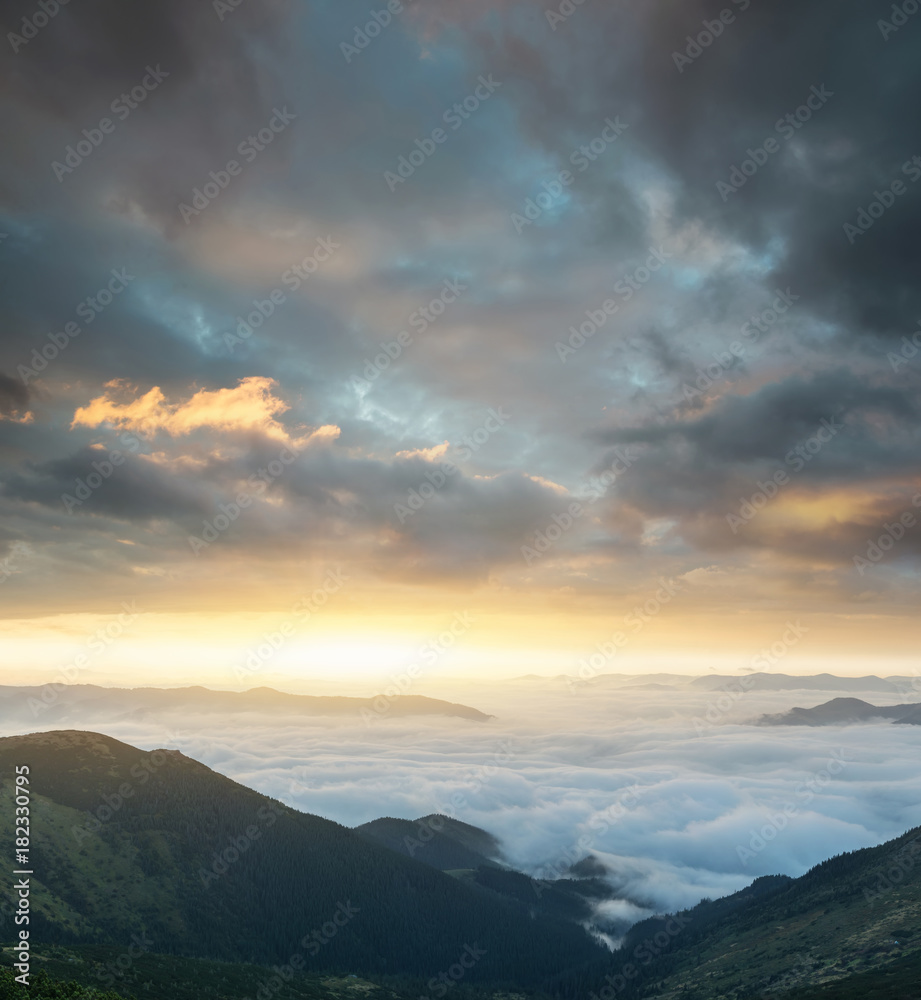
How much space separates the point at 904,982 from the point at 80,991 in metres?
239

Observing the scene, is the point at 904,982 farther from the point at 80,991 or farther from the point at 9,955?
the point at 9,955

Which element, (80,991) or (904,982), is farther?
(904,982)

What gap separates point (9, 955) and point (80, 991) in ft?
342

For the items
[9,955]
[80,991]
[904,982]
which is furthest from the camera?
[904,982]

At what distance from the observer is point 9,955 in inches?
6432

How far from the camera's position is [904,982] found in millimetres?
195875

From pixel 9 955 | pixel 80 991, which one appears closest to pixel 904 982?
pixel 80 991

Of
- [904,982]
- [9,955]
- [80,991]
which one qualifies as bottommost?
[904,982]

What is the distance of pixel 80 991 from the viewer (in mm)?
93750

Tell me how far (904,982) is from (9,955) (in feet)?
876

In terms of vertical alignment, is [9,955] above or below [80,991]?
below

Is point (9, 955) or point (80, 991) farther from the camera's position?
point (9, 955)

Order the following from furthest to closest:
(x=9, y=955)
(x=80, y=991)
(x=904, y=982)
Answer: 1. (x=904, y=982)
2. (x=9, y=955)
3. (x=80, y=991)

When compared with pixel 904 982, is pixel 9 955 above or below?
above
